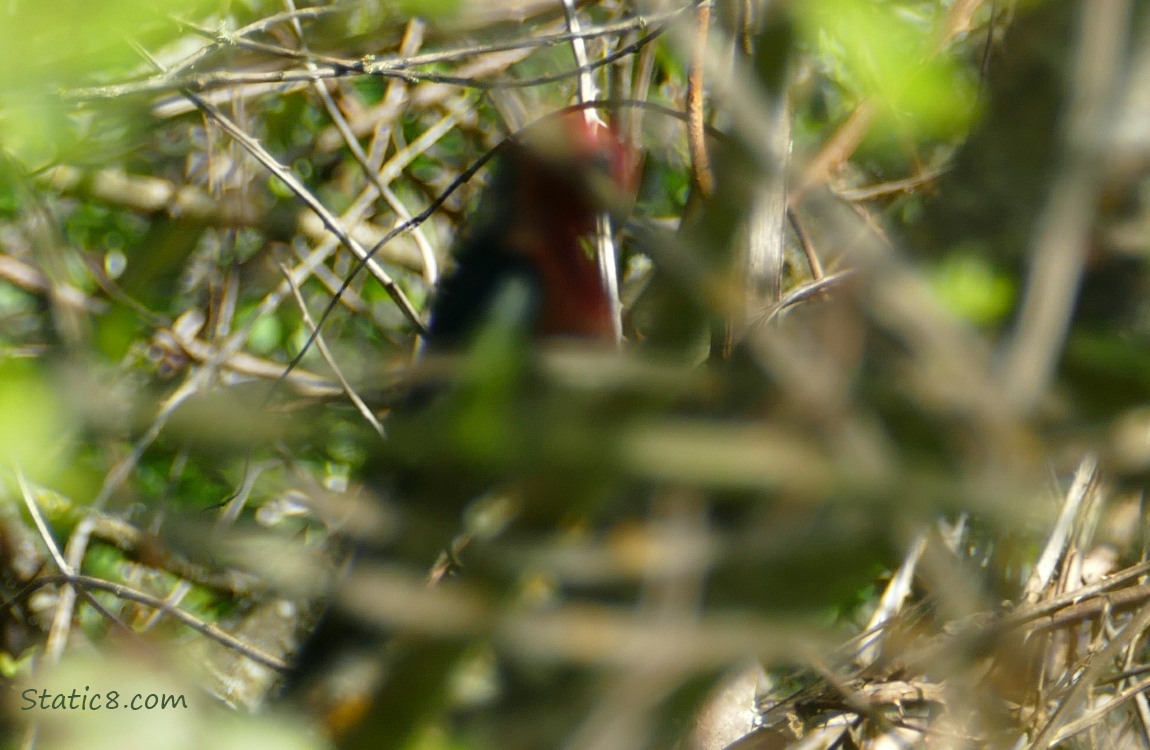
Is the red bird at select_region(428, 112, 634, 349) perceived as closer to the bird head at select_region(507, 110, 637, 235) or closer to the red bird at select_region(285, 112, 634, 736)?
the red bird at select_region(285, 112, 634, 736)

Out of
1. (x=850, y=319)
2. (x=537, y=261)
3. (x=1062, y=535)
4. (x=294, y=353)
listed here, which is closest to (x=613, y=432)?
(x=850, y=319)

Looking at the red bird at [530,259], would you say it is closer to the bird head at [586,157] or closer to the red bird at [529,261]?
the red bird at [529,261]

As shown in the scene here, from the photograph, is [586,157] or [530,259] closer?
[586,157]

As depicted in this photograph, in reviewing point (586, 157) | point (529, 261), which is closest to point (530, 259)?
point (529, 261)

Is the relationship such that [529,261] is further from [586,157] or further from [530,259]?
[586,157]

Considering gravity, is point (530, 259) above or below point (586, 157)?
below

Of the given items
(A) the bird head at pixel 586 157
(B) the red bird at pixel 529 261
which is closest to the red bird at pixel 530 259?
(B) the red bird at pixel 529 261

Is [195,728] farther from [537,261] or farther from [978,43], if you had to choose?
[537,261]

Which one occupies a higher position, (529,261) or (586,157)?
(586,157)

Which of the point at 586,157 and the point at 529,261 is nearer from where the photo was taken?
the point at 586,157

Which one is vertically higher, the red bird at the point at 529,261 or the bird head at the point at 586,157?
the bird head at the point at 586,157

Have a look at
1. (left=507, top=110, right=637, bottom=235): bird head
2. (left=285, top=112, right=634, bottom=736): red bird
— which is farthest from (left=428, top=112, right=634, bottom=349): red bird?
(left=507, top=110, right=637, bottom=235): bird head
